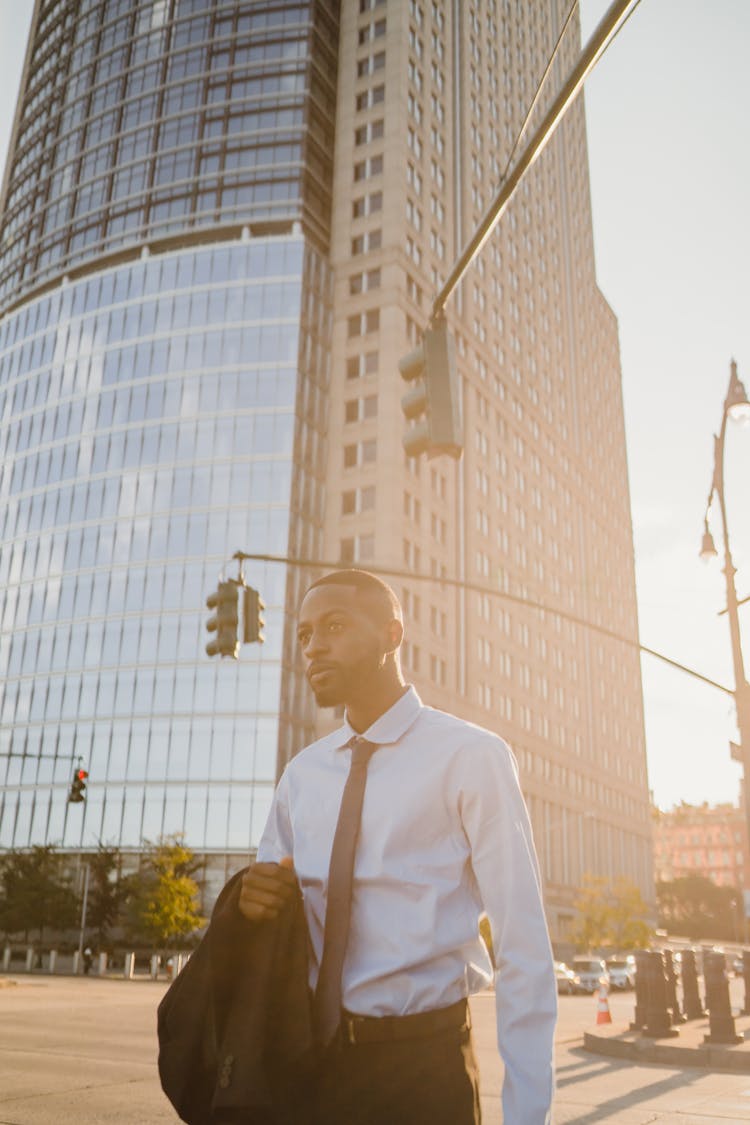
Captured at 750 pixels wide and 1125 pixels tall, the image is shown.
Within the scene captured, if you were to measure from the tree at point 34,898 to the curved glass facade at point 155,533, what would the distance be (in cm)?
452

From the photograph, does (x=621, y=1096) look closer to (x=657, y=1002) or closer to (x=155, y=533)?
(x=657, y=1002)

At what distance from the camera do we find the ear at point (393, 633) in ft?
9.02

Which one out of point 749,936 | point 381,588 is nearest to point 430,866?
point 381,588

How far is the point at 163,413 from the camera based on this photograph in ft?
210

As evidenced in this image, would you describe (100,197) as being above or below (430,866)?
above

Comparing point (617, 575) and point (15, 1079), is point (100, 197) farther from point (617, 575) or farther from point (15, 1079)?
point (15, 1079)

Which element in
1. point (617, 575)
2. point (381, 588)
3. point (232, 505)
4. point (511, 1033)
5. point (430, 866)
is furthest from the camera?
point (617, 575)

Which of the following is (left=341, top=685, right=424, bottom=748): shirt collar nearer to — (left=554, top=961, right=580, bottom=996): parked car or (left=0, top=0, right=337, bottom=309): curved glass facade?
(left=554, top=961, right=580, bottom=996): parked car

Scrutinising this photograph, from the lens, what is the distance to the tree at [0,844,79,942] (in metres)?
50.9

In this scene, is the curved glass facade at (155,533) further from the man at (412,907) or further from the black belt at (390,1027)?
the black belt at (390,1027)

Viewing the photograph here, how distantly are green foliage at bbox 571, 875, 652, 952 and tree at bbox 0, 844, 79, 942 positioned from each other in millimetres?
38380

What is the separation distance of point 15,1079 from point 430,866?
26.6 feet

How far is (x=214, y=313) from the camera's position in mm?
65000

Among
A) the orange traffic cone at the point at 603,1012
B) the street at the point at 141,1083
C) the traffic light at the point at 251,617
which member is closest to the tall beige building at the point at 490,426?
the orange traffic cone at the point at 603,1012
